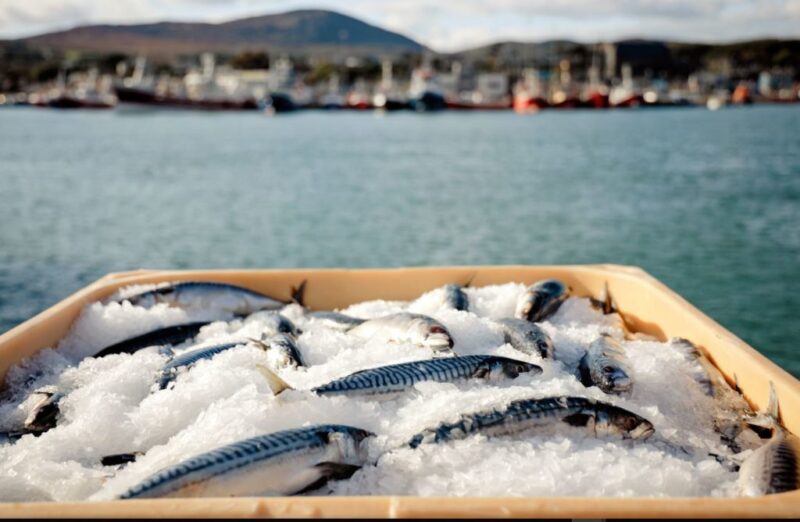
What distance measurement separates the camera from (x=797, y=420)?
258 centimetres

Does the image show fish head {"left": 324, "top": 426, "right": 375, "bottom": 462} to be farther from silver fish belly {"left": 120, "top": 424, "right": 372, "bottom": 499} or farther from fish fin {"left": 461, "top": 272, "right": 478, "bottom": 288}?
fish fin {"left": 461, "top": 272, "right": 478, "bottom": 288}

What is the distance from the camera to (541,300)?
4062 millimetres

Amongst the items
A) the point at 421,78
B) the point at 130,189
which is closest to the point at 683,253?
the point at 130,189

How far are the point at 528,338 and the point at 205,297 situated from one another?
212 cm

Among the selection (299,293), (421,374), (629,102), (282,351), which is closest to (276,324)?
(282,351)

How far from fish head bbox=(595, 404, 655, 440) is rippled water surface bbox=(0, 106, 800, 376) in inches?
293

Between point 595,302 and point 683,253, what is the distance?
12.2 metres

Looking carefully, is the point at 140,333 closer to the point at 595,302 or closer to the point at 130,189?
the point at 595,302

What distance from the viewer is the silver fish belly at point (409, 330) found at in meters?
3.29

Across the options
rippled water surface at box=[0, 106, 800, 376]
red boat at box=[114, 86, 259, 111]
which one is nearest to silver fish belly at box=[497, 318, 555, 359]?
rippled water surface at box=[0, 106, 800, 376]

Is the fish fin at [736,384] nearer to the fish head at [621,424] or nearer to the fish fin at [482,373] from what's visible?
the fish head at [621,424]

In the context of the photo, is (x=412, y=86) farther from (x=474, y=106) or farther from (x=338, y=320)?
(x=338, y=320)

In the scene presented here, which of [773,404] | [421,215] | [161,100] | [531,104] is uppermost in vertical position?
[161,100]

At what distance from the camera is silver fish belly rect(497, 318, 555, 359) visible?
3.26 metres
